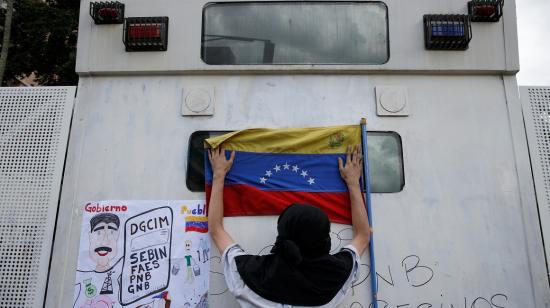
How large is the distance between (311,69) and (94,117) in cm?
140

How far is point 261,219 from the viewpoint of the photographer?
2439mm

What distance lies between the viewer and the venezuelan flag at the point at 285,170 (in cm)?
247

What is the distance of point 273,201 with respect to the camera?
247 cm

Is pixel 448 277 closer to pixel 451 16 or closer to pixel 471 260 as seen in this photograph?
pixel 471 260

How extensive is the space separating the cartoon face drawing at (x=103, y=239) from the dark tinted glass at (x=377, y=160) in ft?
1.64

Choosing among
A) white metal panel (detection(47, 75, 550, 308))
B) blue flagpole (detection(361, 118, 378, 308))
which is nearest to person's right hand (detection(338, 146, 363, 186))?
blue flagpole (detection(361, 118, 378, 308))

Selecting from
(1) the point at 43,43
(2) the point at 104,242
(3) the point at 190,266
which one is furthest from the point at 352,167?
(1) the point at 43,43

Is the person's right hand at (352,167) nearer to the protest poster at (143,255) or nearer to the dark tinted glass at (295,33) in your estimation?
the dark tinted glass at (295,33)

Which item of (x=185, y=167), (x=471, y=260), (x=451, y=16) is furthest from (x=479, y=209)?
(x=185, y=167)

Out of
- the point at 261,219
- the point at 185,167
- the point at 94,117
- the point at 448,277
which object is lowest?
the point at 448,277

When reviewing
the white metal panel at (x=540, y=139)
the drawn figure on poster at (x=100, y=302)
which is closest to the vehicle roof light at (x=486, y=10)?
the white metal panel at (x=540, y=139)

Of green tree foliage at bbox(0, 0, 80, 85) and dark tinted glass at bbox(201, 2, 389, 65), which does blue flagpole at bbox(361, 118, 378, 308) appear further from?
green tree foliage at bbox(0, 0, 80, 85)

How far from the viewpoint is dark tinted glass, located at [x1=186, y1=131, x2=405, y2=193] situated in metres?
2.50

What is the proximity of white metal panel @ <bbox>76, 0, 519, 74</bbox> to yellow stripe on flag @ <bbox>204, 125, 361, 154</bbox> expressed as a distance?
0.39 m
